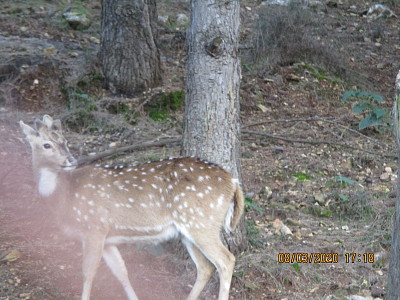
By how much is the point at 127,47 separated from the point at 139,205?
162 inches

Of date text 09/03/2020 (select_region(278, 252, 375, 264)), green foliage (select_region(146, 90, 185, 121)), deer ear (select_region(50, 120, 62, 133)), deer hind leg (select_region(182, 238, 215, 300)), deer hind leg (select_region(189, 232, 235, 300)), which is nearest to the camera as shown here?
deer hind leg (select_region(189, 232, 235, 300))

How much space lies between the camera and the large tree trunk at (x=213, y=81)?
18.4 feet

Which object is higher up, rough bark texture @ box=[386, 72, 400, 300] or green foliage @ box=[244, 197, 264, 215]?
rough bark texture @ box=[386, 72, 400, 300]

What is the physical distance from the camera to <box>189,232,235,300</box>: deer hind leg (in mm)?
5207

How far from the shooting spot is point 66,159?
551 centimetres

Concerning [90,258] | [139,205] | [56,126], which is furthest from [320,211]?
[56,126]

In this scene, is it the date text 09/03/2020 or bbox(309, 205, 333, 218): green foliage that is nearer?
the date text 09/03/2020

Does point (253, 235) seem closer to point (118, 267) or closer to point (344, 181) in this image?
point (118, 267)

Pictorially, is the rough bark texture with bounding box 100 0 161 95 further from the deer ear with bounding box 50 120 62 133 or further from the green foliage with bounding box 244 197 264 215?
the deer ear with bounding box 50 120 62 133

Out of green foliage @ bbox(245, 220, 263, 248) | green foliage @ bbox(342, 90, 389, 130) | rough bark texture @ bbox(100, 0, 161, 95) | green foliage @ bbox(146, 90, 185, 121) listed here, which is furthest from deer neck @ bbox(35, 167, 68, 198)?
green foliage @ bbox(342, 90, 389, 130)

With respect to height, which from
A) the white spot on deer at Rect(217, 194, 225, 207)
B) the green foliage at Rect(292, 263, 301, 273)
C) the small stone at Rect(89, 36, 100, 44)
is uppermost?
the small stone at Rect(89, 36, 100, 44)

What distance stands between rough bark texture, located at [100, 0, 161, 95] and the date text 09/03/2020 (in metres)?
3.85

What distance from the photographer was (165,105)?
9.15 m

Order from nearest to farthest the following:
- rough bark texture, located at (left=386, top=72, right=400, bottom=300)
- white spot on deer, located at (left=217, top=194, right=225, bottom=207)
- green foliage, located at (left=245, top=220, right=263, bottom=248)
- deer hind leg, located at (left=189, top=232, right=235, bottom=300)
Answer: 1. rough bark texture, located at (left=386, top=72, right=400, bottom=300)
2. deer hind leg, located at (left=189, top=232, right=235, bottom=300)
3. white spot on deer, located at (left=217, top=194, right=225, bottom=207)
4. green foliage, located at (left=245, top=220, right=263, bottom=248)
